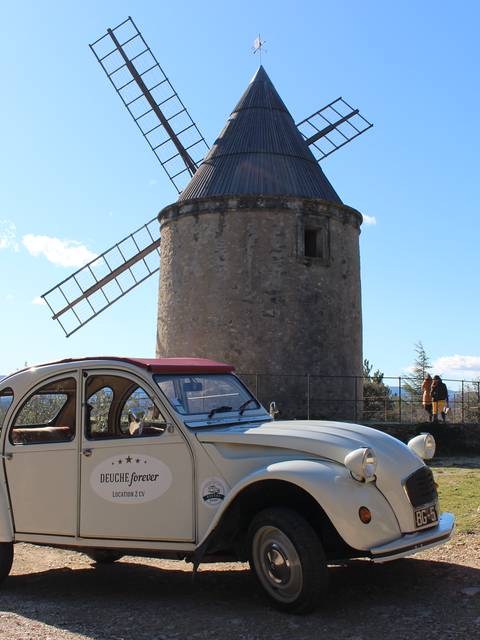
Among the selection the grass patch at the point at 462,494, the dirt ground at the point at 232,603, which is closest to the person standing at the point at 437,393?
the grass patch at the point at 462,494

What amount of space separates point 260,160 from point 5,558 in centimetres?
1483

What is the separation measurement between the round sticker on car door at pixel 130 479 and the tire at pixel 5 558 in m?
1.18

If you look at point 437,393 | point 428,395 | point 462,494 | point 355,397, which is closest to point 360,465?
point 462,494

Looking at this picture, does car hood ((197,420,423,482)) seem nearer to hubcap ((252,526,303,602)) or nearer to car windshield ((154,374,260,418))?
car windshield ((154,374,260,418))

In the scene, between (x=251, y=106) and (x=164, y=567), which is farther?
(x=251, y=106)

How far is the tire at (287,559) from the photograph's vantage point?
4.57 metres

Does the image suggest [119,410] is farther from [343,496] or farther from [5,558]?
[343,496]

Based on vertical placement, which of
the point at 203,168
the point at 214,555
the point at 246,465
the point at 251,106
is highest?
the point at 251,106

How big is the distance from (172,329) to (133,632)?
47.9ft

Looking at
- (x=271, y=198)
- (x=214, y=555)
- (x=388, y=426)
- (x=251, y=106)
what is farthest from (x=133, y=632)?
(x=251, y=106)

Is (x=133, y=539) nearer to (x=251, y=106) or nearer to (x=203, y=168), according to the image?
(x=203, y=168)

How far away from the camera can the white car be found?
4668 mm

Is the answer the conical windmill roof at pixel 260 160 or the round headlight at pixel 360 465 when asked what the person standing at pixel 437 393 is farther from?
the round headlight at pixel 360 465

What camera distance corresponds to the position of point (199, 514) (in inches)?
202
